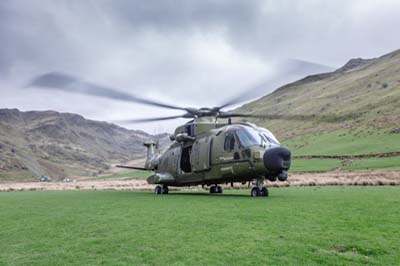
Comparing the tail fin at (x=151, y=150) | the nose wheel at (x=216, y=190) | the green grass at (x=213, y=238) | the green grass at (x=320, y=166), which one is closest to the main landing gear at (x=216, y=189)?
the nose wheel at (x=216, y=190)

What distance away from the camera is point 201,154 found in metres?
20.9

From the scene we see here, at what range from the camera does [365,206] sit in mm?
11297

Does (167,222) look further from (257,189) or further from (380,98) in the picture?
(380,98)

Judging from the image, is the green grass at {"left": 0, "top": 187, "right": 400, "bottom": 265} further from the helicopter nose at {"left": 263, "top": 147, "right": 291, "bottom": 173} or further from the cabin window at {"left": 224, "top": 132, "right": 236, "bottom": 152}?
the cabin window at {"left": 224, "top": 132, "right": 236, "bottom": 152}

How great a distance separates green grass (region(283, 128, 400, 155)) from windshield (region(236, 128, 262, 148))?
1395 inches

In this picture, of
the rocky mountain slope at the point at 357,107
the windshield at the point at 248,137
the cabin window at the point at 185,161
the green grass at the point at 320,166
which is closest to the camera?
the windshield at the point at 248,137

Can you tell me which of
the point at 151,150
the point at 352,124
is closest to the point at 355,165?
the point at 151,150

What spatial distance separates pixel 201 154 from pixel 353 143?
145ft

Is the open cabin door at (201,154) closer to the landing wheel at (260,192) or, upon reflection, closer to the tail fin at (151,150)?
the landing wheel at (260,192)

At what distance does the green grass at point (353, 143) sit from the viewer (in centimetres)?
5156

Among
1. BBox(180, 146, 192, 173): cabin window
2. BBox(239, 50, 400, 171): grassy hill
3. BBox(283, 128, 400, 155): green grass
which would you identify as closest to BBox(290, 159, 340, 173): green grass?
BBox(239, 50, 400, 171): grassy hill

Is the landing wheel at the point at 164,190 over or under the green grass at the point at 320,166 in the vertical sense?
under

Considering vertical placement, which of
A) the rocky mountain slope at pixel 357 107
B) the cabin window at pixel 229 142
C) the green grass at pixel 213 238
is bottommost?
the green grass at pixel 213 238

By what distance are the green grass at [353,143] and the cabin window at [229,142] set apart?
115 ft
